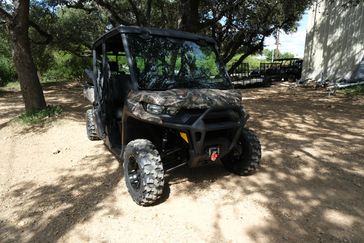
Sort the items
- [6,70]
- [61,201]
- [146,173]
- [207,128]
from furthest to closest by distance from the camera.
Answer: [6,70], [61,201], [146,173], [207,128]

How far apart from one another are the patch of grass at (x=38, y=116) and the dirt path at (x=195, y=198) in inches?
66.4

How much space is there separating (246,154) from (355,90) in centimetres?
1068

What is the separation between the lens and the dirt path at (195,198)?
129 inches

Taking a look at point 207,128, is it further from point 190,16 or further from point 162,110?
point 190,16

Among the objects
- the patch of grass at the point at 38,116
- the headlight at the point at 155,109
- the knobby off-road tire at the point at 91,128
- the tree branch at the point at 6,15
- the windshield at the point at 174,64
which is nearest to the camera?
the headlight at the point at 155,109

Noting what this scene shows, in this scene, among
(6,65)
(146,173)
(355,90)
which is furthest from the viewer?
(6,65)

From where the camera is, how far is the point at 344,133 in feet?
22.2

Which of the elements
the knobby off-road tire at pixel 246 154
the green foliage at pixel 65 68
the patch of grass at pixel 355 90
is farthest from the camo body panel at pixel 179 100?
the green foliage at pixel 65 68

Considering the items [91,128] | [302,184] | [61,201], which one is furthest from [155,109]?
[91,128]

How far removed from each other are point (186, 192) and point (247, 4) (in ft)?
52.6

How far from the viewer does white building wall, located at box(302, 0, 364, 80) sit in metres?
15.7

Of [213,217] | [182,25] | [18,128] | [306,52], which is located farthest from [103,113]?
[306,52]

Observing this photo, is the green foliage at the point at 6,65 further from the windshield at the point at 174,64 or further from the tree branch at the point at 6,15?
the windshield at the point at 174,64

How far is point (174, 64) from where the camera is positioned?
4.28 m
